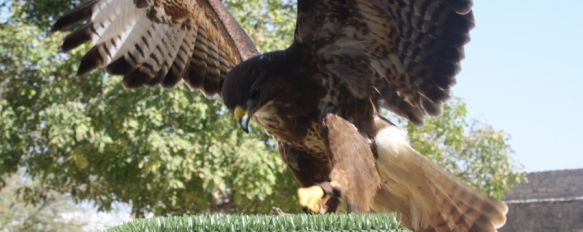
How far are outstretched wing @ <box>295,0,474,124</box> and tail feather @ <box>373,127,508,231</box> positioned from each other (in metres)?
0.28

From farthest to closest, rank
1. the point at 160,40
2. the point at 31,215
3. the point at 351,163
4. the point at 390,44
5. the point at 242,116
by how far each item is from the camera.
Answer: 1. the point at 31,215
2. the point at 160,40
3. the point at 390,44
4. the point at 242,116
5. the point at 351,163

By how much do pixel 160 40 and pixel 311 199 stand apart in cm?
249

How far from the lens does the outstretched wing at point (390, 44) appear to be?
451cm

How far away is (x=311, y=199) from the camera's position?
3455mm

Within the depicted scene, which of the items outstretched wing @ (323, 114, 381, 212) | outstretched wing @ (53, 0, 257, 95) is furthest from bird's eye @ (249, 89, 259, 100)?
outstretched wing @ (53, 0, 257, 95)

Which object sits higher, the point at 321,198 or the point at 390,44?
the point at 390,44

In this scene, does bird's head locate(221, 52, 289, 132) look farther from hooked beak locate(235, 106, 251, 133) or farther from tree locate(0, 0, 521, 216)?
tree locate(0, 0, 521, 216)

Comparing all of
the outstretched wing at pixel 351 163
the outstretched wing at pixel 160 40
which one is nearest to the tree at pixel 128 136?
the outstretched wing at pixel 160 40

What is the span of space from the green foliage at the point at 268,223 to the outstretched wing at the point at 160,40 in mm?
2597

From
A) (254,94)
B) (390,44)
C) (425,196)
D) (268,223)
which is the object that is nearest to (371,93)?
(390,44)

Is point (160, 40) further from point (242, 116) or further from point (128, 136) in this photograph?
point (128, 136)

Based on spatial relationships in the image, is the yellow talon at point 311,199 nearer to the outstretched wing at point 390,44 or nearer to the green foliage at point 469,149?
the outstretched wing at point 390,44

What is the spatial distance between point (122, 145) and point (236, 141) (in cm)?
149

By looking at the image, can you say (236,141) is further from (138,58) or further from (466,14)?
(466,14)
